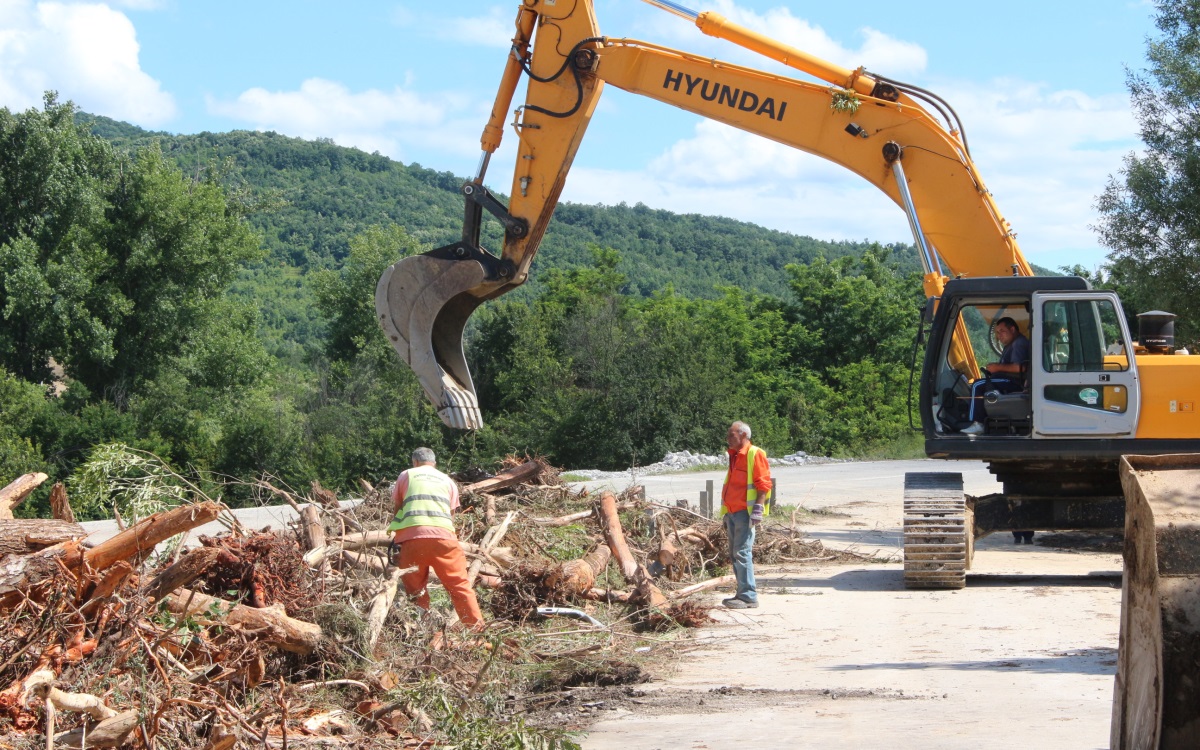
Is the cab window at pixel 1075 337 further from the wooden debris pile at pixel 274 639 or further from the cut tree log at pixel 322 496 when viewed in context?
the cut tree log at pixel 322 496

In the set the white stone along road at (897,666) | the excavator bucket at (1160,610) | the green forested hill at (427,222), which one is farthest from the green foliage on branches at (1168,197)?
→ the green forested hill at (427,222)

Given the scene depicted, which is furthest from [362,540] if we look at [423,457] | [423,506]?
[423,506]

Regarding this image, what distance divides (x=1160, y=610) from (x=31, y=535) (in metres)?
5.81

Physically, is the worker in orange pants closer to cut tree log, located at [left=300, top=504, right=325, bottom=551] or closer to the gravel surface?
cut tree log, located at [left=300, top=504, right=325, bottom=551]

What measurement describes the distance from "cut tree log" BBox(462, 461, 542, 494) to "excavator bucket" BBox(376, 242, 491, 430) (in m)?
0.63

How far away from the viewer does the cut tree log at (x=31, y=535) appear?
6750 mm

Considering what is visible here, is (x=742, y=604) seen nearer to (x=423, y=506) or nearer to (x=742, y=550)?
(x=742, y=550)

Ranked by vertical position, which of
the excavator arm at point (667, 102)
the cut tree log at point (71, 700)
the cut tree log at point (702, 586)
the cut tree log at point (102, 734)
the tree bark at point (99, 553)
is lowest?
the cut tree log at point (702, 586)

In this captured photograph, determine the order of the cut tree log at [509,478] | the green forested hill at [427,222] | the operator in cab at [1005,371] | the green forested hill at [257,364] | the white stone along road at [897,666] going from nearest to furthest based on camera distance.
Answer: the white stone along road at [897,666]
the operator in cab at [1005,371]
the cut tree log at [509,478]
the green forested hill at [257,364]
the green forested hill at [427,222]

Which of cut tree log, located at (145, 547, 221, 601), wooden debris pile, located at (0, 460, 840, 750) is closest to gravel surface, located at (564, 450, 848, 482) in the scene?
wooden debris pile, located at (0, 460, 840, 750)

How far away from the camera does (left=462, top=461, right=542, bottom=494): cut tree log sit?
12.3 m

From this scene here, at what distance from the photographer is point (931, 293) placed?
1145 cm

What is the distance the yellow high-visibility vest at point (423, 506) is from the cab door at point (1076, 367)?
5.43 meters

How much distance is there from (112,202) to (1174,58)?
3016 centimetres
